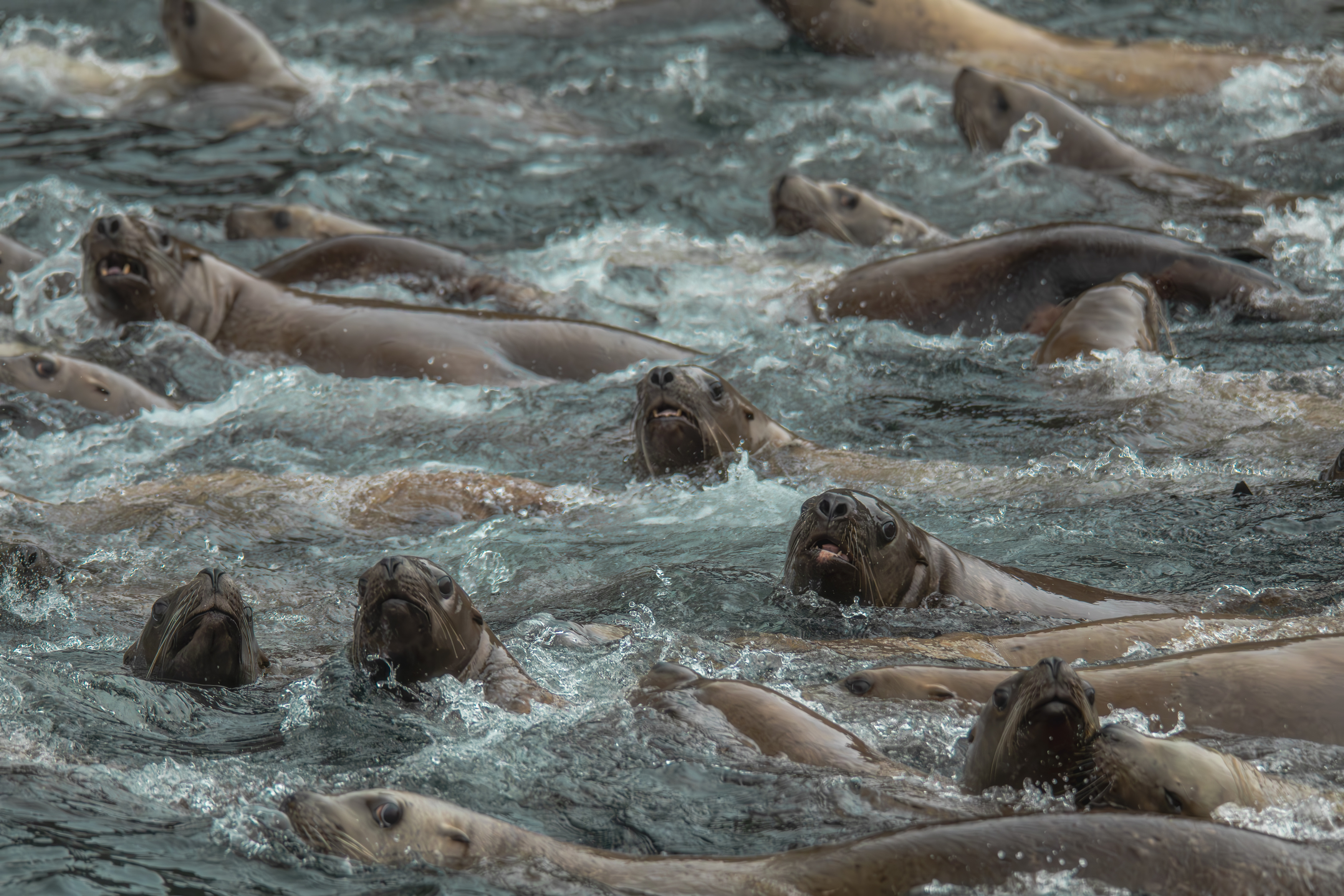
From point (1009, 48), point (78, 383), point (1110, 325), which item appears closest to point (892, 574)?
point (1110, 325)

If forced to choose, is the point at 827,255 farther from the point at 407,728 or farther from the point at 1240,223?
the point at 407,728

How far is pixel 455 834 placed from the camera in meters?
3.52

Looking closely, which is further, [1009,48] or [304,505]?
[1009,48]

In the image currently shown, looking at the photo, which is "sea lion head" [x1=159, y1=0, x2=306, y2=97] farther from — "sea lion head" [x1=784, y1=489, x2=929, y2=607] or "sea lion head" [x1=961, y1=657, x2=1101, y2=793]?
"sea lion head" [x1=961, y1=657, x2=1101, y2=793]

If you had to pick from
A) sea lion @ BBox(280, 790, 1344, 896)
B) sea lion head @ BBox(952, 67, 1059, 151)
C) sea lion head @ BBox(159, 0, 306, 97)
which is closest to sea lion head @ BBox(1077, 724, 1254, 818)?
sea lion @ BBox(280, 790, 1344, 896)

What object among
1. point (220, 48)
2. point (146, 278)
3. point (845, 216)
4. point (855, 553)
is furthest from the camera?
point (220, 48)

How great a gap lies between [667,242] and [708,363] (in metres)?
1.93

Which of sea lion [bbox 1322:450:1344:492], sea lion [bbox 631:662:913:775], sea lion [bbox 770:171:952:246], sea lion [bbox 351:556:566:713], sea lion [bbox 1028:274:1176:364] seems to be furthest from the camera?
sea lion [bbox 770:171:952:246]

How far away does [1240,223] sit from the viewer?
8.30 m

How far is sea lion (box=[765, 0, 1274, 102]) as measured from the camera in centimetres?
1060

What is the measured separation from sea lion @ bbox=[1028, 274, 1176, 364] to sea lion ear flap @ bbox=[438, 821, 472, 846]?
162 inches

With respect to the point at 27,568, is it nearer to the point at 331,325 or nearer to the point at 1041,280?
the point at 331,325

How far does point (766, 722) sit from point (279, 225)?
20.5 feet

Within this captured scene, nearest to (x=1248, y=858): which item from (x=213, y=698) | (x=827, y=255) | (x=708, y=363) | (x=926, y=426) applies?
(x=213, y=698)
